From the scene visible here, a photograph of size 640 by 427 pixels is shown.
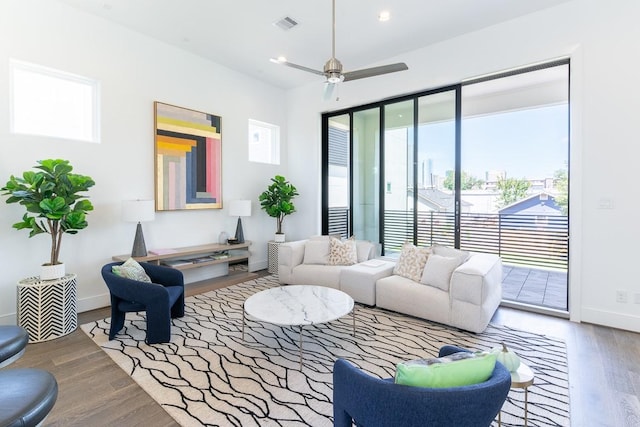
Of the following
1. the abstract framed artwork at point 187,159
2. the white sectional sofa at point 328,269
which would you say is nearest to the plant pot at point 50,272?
the abstract framed artwork at point 187,159

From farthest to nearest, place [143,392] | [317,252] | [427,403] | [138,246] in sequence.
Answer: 1. [317,252]
2. [138,246]
3. [143,392]
4. [427,403]

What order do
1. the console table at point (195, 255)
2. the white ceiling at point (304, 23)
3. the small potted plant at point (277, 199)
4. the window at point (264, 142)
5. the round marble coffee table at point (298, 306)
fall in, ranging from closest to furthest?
the round marble coffee table at point (298, 306)
the white ceiling at point (304, 23)
the console table at point (195, 255)
the small potted plant at point (277, 199)
the window at point (264, 142)

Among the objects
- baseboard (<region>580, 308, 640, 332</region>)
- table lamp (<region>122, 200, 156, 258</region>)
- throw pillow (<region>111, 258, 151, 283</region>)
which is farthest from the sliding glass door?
throw pillow (<region>111, 258, 151, 283</region>)

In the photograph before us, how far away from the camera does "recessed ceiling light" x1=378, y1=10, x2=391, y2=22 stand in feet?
11.6

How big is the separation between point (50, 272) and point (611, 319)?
5.72m

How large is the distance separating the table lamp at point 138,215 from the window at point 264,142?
7.42 ft

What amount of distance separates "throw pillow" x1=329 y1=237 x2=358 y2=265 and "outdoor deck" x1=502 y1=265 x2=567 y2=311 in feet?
6.94

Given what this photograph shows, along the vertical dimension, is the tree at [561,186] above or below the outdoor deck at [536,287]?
above

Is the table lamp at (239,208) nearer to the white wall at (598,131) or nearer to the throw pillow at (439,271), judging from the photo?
the throw pillow at (439,271)

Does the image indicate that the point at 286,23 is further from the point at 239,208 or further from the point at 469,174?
the point at 469,174

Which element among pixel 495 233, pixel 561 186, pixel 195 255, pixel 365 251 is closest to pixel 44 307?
pixel 195 255

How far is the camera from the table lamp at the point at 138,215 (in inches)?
146

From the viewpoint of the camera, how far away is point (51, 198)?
2932 mm

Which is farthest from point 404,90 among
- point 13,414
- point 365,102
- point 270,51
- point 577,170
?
point 13,414
